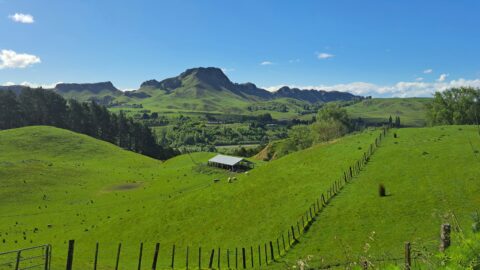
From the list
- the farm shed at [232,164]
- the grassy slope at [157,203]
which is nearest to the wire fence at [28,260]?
the grassy slope at [157,203]

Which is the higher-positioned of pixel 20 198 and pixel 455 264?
pixel 455 264

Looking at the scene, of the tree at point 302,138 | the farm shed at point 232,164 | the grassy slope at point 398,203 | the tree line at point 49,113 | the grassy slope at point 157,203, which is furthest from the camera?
the tree line at point 49,113

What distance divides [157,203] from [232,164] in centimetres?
3301

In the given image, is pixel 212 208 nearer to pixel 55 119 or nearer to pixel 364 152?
pixel 364 152

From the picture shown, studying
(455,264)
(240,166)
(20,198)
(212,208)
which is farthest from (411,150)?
(20,198)

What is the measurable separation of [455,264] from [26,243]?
199 feet

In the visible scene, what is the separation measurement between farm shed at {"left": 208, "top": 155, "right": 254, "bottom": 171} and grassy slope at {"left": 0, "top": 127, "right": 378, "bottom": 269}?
15.1 feet

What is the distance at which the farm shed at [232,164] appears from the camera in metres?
100

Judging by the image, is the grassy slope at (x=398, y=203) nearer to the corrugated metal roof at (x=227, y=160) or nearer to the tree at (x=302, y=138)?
the corrugated metal roof at (x=227, y=160)

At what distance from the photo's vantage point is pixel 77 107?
637ft

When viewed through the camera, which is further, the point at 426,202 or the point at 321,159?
the point at 321,159

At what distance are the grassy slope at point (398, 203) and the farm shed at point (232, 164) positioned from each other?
146ft

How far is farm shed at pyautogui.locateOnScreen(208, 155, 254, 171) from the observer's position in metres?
100

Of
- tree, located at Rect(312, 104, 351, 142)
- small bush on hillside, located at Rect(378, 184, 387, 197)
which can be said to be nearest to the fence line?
small bush on hillside, located at Rect(378, 184, 387, 197)
